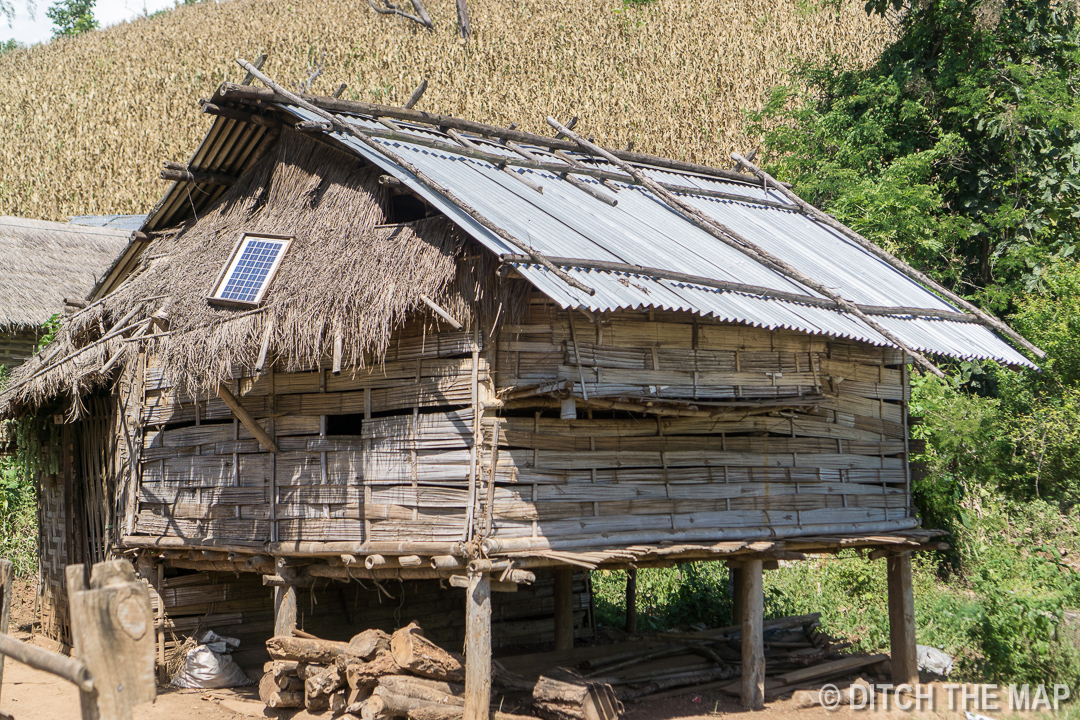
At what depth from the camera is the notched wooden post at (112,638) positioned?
3457mm

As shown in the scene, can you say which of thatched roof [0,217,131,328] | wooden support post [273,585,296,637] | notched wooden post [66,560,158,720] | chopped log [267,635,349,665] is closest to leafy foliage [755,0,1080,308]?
wooden support post [273,585,296,637]

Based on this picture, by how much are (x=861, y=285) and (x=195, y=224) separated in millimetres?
7207

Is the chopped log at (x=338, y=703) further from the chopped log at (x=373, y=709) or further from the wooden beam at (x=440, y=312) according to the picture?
the wooden beam at (x=440, y=312)

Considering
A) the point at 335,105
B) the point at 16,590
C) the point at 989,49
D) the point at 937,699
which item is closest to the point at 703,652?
the point at 937,699

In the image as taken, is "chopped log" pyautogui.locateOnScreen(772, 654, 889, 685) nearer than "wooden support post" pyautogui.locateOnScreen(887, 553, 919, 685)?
Yes

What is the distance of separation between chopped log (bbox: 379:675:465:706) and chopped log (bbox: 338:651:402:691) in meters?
0.07

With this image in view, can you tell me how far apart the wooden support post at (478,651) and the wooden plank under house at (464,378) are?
0.02 m

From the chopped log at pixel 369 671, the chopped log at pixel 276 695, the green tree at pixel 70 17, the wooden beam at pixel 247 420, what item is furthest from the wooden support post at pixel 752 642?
the green tree at pixel 70 17

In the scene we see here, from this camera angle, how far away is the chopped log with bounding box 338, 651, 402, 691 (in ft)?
25.7

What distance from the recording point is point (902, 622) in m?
10.1

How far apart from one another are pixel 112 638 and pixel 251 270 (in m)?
5.65

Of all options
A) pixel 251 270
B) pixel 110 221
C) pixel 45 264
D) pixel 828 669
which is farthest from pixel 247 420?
pixel 110 221

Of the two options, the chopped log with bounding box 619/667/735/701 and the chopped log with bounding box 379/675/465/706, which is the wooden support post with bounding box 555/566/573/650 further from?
the chopped log with bounding box 379/675/465/706

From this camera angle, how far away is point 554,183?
9.74 meters
